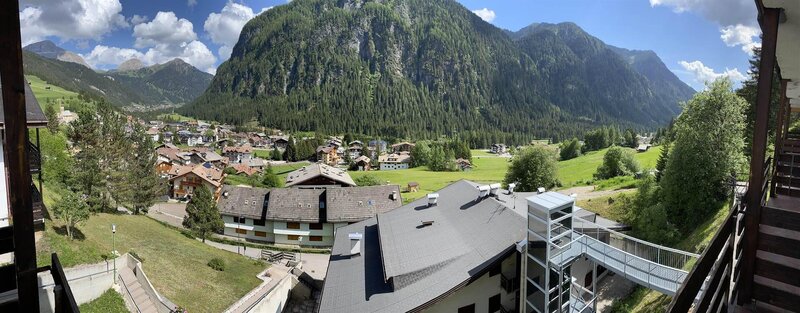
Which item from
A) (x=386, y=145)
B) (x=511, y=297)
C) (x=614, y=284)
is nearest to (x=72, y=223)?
(x=511, y=297)

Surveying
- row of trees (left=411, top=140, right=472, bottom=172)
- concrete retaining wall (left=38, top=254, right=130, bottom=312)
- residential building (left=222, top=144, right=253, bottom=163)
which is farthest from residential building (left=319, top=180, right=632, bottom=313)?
residential building (left=222, top=144, right=253, bottom=163)

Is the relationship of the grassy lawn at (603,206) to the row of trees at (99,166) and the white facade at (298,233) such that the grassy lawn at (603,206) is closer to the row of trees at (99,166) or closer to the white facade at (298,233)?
the white facade at (298,233)

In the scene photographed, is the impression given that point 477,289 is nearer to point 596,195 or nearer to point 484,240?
point 484,240

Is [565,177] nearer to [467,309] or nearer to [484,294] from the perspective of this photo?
[484,294]

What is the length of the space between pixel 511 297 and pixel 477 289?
1921 mm

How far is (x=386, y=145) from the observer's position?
164 meters

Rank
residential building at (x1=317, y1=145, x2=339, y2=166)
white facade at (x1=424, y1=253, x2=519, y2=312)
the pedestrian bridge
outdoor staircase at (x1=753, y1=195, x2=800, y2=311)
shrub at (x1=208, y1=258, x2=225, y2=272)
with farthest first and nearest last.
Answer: residential building at (x1=317, y1=145, x2=339, y2=166), shrub at (x1=208, y1=258, x2=225, y2=272), white facade at (x1=424, y1=253, x2=519, y2=312), the pedestrian bridge, outdoor staircase at (x1=753, y1=195, x2=800, y2=311)

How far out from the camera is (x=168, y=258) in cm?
2411

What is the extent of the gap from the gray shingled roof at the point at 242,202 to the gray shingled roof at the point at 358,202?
764cm

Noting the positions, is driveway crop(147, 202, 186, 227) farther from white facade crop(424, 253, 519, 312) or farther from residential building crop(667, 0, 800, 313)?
residential building crop(667, 0, 800, 313)

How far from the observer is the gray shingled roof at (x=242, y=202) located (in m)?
40.7

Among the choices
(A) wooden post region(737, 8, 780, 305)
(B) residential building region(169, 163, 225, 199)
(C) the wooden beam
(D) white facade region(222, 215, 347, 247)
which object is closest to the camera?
(C) the wooden beam

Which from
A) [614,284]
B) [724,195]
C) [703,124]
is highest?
[703,124]

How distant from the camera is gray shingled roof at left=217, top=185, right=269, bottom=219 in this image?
134 ft
